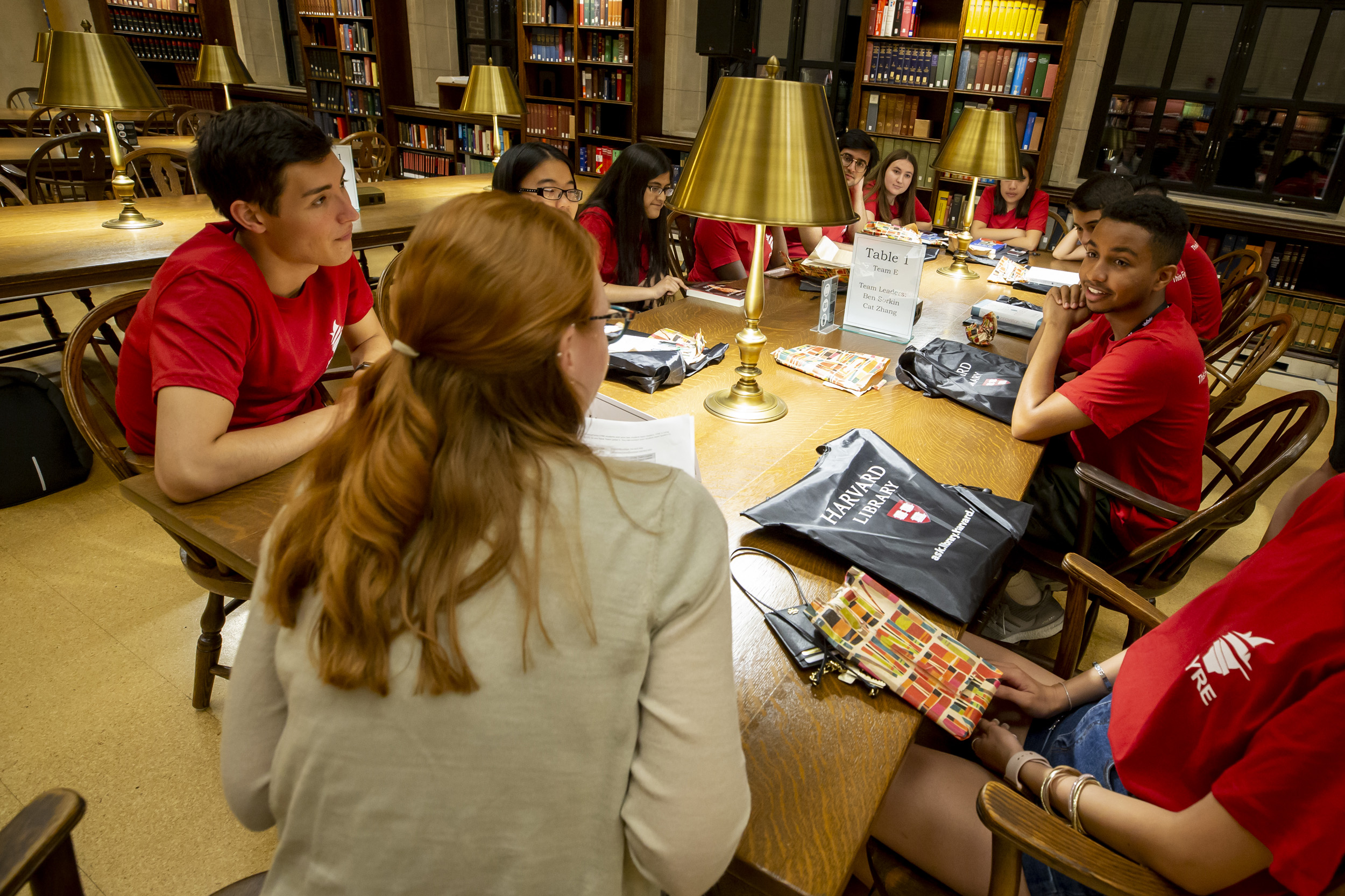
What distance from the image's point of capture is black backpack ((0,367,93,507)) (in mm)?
2477

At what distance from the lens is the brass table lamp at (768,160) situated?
4.40ft

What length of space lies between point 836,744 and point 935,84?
5.06 metres

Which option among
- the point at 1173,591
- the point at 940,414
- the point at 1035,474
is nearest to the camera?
the point at 940,414

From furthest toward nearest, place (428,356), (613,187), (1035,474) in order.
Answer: (613,187)
(1035,474)
(428,356)

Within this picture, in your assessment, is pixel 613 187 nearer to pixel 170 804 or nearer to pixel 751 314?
pixel 751 314

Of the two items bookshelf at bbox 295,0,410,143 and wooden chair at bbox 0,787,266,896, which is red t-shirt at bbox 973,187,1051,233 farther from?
bookshelf at bbox 295,0,410,143

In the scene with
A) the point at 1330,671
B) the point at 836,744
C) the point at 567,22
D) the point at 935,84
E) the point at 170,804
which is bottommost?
the point at 170,804

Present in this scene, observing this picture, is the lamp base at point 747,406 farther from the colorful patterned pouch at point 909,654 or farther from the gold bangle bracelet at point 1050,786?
the gold bangle bracelet at point 1050,786

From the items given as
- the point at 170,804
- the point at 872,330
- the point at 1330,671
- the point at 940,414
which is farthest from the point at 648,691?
→ the point at 872,330

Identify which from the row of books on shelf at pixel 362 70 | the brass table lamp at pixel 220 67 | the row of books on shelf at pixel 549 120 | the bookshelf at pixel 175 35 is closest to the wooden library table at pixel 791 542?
the row of books on shelf at pixel 549 120

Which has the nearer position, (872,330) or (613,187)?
(872,330)

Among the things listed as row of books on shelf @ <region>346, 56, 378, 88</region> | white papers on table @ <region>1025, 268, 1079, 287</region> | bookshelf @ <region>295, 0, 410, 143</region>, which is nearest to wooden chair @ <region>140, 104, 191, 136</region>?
bookshelf @ <region>295, 0, 410, 143</region>

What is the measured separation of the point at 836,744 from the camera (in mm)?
849

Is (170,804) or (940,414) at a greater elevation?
(940,414)
